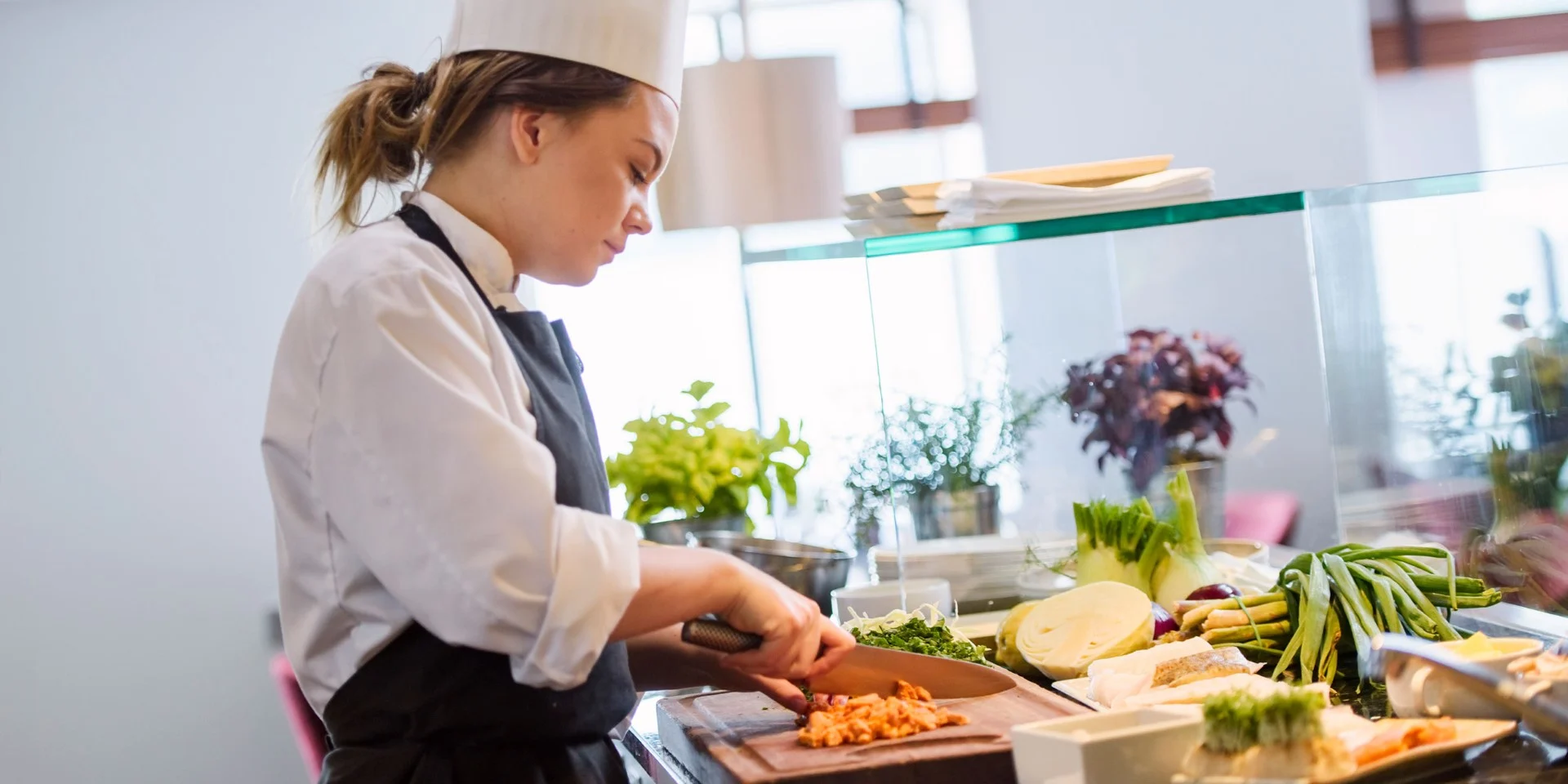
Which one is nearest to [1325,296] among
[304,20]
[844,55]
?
[844,55]

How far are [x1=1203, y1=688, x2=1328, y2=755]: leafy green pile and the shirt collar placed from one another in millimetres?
673

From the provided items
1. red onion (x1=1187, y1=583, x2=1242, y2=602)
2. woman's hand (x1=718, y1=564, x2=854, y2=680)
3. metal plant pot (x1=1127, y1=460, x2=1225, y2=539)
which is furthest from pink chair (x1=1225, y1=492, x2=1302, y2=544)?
woman's hand (x1=718, y1=564, x2=854, y2=680)

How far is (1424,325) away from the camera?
65.1 inches

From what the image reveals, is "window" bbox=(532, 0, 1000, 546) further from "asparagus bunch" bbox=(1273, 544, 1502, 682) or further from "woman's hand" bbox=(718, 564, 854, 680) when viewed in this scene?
"woman's hand" bbox=(718, 564, 854, 680)

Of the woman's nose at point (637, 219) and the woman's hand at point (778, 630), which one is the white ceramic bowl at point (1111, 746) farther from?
the woman's nose at point (637, 219)

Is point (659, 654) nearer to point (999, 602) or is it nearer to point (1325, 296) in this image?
point (999, 602)

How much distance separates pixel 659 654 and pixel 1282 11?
9.74 feet

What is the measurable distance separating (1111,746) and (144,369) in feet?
10.3

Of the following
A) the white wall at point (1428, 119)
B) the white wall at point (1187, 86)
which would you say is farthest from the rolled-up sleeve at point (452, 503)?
the white wall at point (1428, 119)

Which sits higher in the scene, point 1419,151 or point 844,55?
point 844,55

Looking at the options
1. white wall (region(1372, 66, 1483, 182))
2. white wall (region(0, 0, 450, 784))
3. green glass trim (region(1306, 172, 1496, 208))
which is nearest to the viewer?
green glass trim (region(1306, 172, 1496, 208))

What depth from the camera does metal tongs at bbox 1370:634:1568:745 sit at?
3.25 feet

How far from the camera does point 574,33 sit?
121 cm

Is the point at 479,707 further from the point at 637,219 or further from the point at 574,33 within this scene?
the point at 574,33
